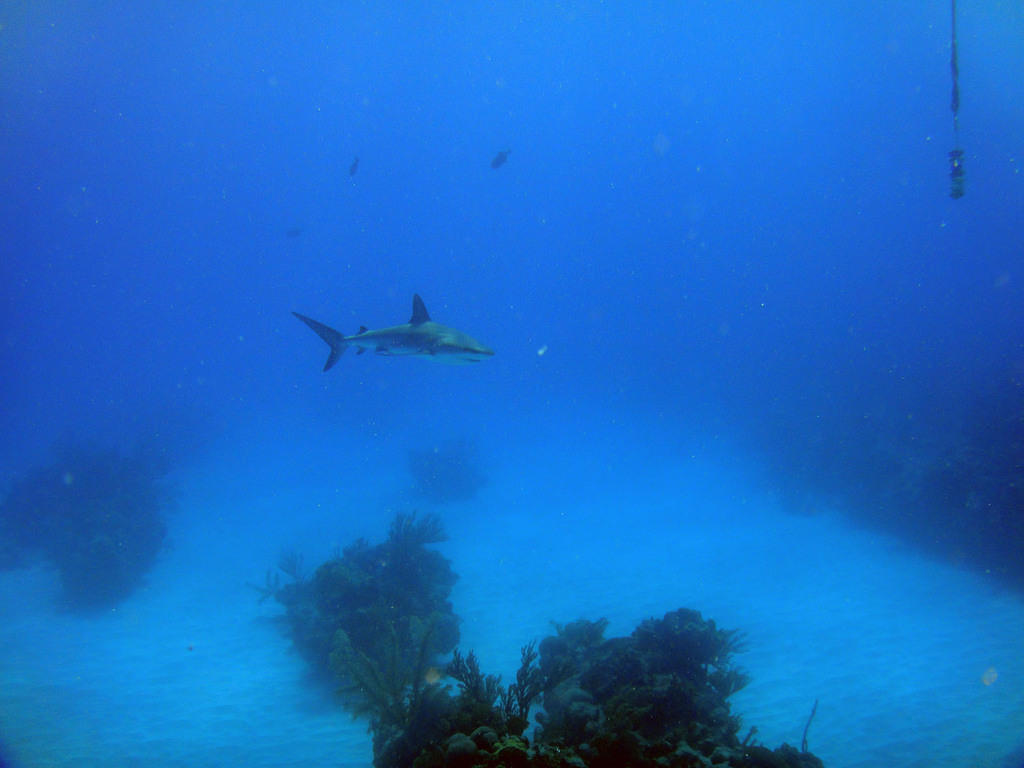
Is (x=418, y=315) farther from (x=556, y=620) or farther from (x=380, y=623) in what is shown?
(x=556, y=620)

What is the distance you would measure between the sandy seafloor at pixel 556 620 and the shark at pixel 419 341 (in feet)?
18.6

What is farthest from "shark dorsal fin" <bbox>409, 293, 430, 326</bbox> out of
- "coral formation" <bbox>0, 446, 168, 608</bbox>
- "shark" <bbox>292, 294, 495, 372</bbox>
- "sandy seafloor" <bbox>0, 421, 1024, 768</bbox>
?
"coral formation" <bbox>0, 446, 168, 608</bbox>

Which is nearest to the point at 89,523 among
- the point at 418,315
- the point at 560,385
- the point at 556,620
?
the point at 418,315

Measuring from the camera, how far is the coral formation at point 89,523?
1178 centimetres

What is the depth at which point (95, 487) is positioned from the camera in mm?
15250

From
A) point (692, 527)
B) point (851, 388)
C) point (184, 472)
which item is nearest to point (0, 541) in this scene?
point (184, 472)

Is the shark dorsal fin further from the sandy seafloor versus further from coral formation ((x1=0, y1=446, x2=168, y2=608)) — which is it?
coral formation ((x1=0, y1=446, x2=168, y2=608))

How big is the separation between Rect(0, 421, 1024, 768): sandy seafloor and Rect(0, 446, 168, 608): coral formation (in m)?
0.75

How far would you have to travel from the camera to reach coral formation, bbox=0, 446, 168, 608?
1178cm

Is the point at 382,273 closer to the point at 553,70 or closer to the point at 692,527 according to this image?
the point at 553,70

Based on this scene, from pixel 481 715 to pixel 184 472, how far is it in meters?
28.1

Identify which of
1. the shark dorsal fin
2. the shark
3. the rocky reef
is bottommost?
the rocky reef

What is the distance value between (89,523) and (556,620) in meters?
15.3

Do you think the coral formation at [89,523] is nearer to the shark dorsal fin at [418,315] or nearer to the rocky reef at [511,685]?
the rocky reef at [511,685]
